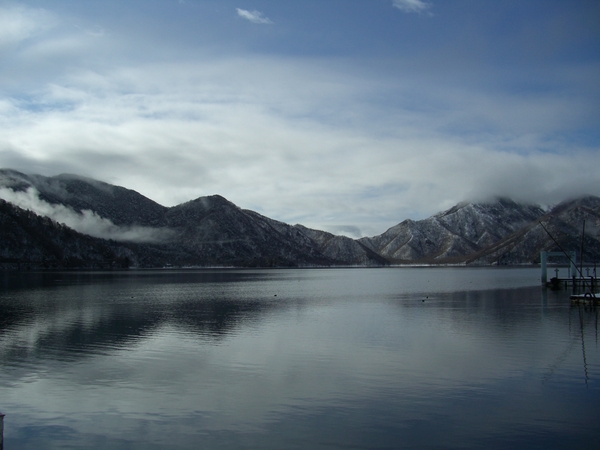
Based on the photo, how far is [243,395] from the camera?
27.1 m

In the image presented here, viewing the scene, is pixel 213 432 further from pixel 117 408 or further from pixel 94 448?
pixel 117 408

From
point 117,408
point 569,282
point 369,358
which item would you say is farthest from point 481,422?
point 569,282

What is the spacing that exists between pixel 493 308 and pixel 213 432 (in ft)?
194

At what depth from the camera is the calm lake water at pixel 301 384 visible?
21203 millimetres

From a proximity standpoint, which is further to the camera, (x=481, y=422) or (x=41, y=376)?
(x=41, y=376)

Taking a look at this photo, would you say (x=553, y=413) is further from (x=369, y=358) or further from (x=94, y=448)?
(x=94, y=448)

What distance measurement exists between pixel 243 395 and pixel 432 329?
28981mm

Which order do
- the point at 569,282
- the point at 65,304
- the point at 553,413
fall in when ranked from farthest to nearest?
the point at 569,282
the point at 65,304
the point at 553,413

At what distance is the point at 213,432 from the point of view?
21609 millimetres

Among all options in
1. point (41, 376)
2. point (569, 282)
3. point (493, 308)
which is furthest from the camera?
point (569, 282)

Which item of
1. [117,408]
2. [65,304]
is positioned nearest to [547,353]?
[117,408]

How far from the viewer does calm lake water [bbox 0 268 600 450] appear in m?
21.2

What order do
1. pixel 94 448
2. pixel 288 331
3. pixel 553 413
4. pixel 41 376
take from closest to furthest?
1. pixel 94 448
2. pixel 553 413
3. pixel 41 376
4. pixel 288 331

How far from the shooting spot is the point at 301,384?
96.6ft
